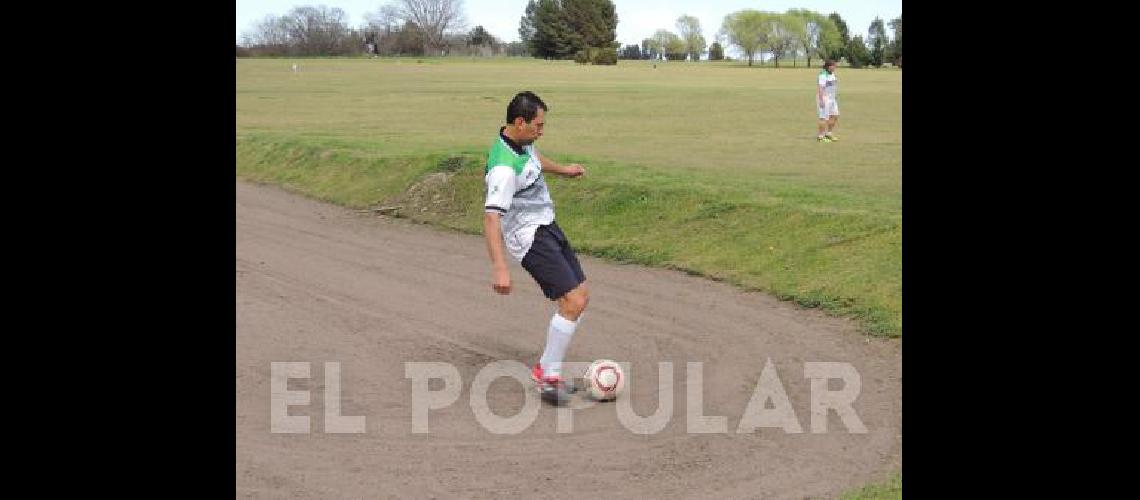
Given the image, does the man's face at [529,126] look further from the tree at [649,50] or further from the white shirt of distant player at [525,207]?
the tree at [649,50]

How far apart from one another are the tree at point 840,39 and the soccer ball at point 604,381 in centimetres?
12981

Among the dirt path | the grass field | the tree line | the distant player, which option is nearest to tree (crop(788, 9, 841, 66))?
the tree line

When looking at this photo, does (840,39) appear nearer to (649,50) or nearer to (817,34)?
(817,34)

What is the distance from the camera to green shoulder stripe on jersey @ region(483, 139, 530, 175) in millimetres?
8898

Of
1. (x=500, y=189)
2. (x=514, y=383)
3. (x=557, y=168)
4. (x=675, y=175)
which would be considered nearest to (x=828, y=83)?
(x=675, y=175)

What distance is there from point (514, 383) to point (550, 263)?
4.25 ft

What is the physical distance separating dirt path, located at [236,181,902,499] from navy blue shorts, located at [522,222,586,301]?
0.98 metres

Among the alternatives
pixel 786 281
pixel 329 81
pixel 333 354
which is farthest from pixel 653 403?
pixel 329 81

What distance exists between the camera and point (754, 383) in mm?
9719

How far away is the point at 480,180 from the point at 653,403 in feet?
40.2

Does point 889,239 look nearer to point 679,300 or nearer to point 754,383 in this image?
point 679,300

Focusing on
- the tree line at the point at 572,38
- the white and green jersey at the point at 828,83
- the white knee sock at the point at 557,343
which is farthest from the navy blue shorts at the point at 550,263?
the tree line at the point at 572,38

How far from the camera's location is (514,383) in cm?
980

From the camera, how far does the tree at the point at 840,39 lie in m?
139
